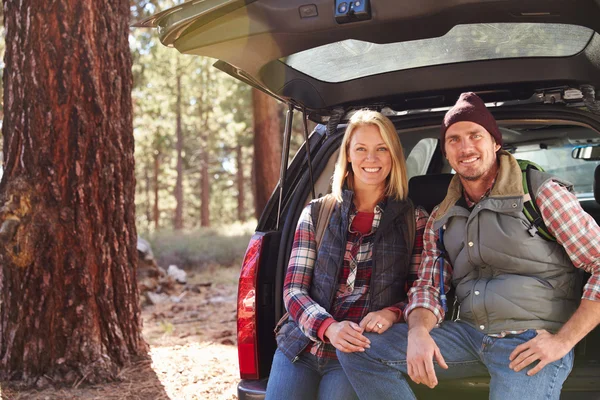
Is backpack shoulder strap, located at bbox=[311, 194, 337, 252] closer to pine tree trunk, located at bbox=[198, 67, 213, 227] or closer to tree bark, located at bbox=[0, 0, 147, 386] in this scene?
tree bark, located at bbox=[0, 0, 147, 386]

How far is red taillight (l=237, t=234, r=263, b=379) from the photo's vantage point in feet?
9.35

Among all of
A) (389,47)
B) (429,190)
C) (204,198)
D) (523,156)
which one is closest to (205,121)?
(204,198)

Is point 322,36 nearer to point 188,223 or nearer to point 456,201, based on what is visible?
point 456,201

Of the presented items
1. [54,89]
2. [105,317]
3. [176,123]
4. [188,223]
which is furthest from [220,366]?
[188,223]

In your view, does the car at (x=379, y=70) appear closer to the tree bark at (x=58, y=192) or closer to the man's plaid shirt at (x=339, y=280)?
the man's plaid shirt at (x=339, y=280)

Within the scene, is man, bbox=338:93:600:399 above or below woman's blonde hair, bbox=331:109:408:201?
below

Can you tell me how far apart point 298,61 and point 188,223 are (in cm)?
3688

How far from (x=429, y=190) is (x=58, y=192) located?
7.31 ft

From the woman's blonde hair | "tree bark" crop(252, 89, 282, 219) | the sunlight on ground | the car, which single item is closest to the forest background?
"tree bark" crop(252, 89, 282, 219)

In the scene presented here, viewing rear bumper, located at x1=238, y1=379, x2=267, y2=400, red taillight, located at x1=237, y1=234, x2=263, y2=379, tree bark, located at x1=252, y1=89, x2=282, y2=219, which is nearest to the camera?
rear bumper, located at x1=238, y1=379, x2=267, y2=400

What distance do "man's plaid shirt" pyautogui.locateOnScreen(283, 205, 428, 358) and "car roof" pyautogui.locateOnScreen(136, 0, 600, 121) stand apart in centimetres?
66

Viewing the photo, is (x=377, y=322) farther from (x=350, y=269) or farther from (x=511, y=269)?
(x=511, y=269)

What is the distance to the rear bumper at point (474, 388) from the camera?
245 centimetres

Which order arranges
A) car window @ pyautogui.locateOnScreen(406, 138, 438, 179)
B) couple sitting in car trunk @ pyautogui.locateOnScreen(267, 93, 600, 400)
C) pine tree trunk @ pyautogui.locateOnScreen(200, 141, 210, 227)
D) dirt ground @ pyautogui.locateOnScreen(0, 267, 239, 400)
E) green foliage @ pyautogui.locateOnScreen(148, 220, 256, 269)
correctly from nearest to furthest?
couple sitting in car trunk @ pyautogui.locateOnScreen(267, 93, 600, 400) → dirt ground @ pyautogui.locateOnScreen(0, 267, 239, 400) → car window @ pyautogui.locateOnScreen(406, 138, 438, 179) → green foliage @ pyautogui.locateOnScreen(148, 220, 256, 269) → pine tree trunk @ pyautogui.locateOnScreen(200, 141, 210, 227)
